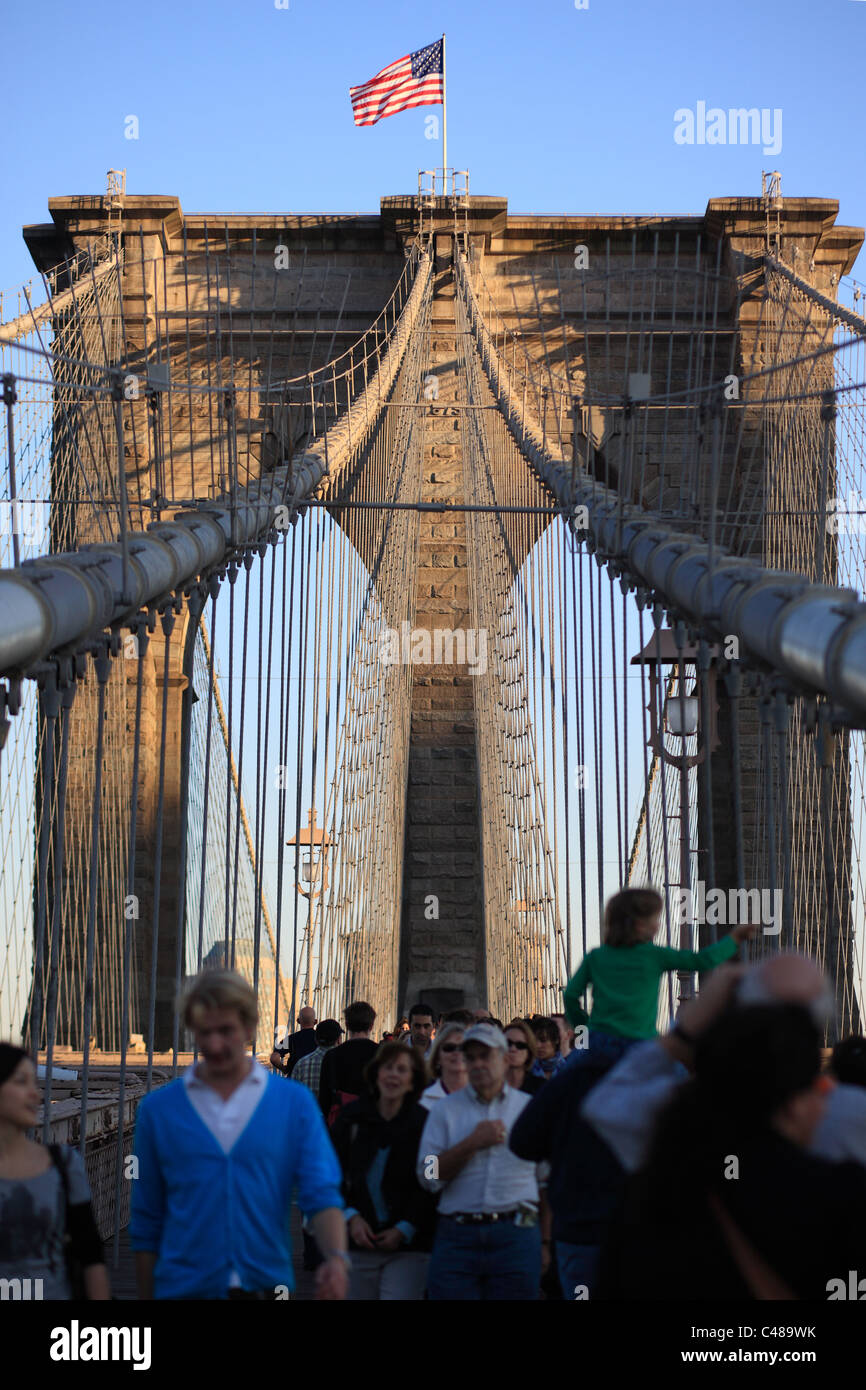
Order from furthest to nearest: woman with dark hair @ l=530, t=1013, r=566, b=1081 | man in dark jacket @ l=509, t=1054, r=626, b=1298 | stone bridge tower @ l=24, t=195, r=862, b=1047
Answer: stone bridge tower @ l=24, t=195, r=862, b=1047 → woman with dark hair @ l=530, t=1013, r=566, b=1081 → man in dark jacket @ l=509, t=1054, r=626, b=1298

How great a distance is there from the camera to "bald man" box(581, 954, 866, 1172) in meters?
1.73

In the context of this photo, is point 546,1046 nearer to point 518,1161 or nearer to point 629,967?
point 518,1161

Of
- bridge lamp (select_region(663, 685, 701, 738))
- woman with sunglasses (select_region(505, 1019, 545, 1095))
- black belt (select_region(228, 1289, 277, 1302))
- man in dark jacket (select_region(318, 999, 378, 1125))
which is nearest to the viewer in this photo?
black belt (select_region(228, 1289, 277, 1302))

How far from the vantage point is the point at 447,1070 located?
4.30 meters

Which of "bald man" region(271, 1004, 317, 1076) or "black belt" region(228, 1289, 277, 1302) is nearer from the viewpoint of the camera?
"black belt" region(228, 1289, 277, 1302)

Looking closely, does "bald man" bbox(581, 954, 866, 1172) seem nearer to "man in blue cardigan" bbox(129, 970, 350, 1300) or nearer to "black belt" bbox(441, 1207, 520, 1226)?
"man in blue cardigan" bbox(129, 970, 350, 1300)

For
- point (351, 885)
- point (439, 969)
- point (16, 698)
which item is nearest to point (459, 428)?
point (439, 969)

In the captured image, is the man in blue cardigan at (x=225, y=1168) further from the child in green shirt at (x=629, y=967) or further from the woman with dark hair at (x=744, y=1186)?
the child in green shirt at (x=629, y=967)

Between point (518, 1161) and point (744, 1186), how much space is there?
1889 mm

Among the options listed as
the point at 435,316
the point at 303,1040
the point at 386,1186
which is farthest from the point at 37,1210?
the point at 435,316

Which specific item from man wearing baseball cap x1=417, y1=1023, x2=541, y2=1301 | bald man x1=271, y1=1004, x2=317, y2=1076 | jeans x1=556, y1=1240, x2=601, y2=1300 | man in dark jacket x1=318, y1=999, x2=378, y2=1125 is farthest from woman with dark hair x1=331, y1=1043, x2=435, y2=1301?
bald man x1=271, y1=1004, x2=317, y2=1076

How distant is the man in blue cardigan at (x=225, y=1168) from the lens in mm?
2508

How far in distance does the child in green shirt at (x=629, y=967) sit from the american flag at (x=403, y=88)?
15569 millimetres

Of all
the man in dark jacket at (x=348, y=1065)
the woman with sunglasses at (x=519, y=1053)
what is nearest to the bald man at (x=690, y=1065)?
the woman with sunglasses at (x=519, y=1053)
